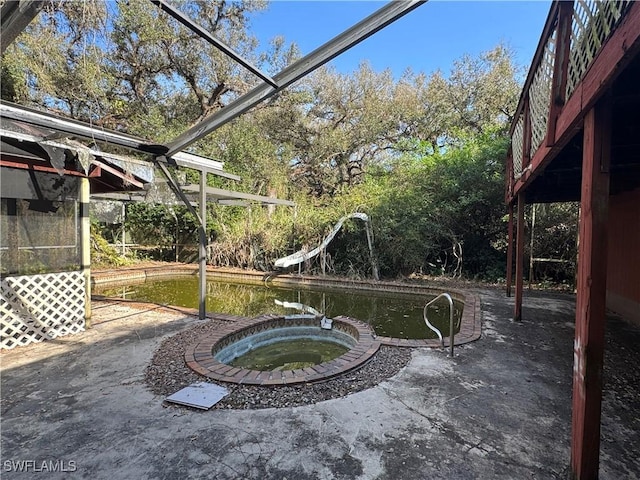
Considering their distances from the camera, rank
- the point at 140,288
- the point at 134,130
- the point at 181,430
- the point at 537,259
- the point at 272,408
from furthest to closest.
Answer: the point at 134,130
the point at 140,288
the point at 537,259
the point at 272,408
the point at 181,430

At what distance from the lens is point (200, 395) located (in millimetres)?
2801

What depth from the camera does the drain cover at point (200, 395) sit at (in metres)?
2.66

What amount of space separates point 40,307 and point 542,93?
605 cm

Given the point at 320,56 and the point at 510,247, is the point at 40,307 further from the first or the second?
the point at 510,247

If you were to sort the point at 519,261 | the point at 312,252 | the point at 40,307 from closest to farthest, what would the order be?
1. the point at 40,307
2. the point at 519,261
3. the point at 312,252

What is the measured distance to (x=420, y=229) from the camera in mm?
9203

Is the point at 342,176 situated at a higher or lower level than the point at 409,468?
higher

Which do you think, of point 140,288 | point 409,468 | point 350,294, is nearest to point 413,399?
point 409,468

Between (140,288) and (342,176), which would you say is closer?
(140,288)

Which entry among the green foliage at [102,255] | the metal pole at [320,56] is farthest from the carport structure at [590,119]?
the green foliage at [102,255]

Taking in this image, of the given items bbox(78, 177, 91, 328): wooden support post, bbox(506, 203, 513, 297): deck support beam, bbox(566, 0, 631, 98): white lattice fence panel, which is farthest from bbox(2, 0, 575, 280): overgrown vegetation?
bbox(566, 0, 631, 98): white lattice fence panel

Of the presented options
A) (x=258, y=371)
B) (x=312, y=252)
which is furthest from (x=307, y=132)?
(x=258, y=371)

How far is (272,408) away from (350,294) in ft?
19.6

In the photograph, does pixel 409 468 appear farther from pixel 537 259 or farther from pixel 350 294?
pixel 537 259
